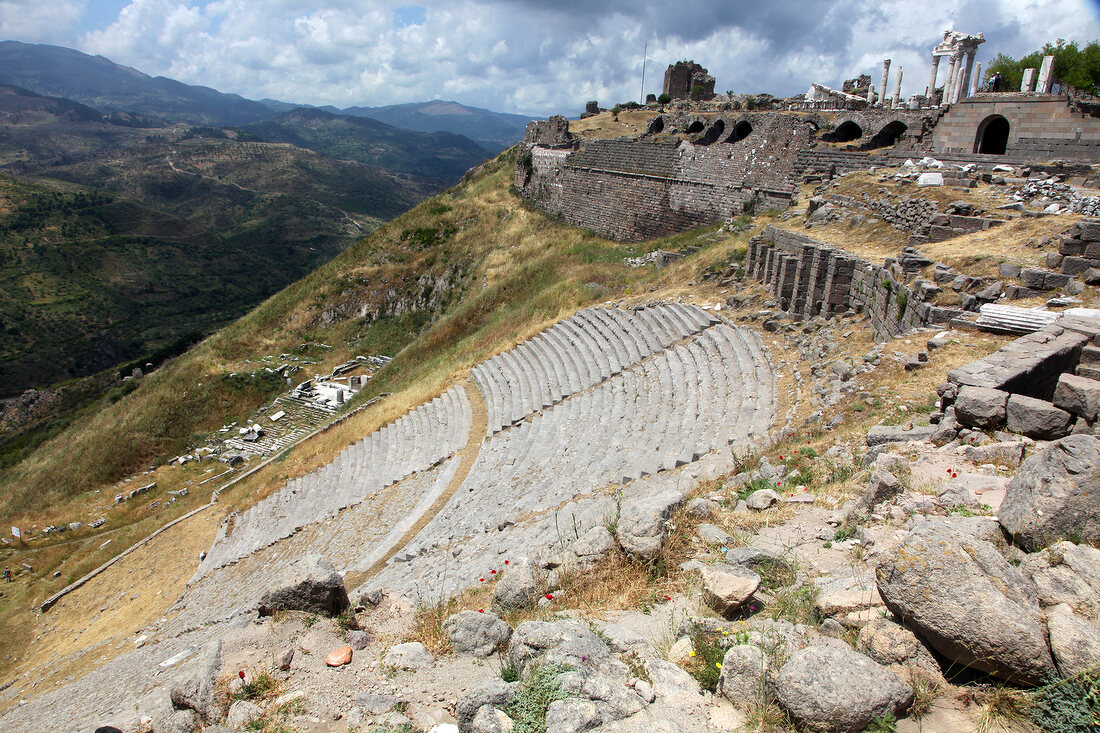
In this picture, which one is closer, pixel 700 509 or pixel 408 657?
pixel 408 657

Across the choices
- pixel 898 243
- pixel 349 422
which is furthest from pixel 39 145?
pixel 898 243

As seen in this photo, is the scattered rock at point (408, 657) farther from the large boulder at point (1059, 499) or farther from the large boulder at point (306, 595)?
the large boulder at point (1059, 499)

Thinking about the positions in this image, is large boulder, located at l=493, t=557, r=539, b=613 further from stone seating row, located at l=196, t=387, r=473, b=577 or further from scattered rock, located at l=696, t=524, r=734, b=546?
stone seating row, located at l=196, t=387, r=473, b=577

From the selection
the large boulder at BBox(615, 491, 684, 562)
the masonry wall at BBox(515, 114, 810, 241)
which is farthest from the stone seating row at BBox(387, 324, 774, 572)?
the masonry wall at BBox(515, 114, 810, 241)

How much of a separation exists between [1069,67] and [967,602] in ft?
148

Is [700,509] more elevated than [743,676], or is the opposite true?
[743,676]

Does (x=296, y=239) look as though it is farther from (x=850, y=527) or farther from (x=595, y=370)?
(x=850, y=527)

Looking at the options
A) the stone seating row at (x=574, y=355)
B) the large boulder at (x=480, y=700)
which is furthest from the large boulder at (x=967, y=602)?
the stone seating row at (x=574, y=355)

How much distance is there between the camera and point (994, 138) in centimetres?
1852

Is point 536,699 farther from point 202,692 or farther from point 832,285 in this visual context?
point 832,285

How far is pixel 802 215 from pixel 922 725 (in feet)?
52.5

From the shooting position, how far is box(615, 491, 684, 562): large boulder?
5047 millimetres

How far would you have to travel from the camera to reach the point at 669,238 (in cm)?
2309

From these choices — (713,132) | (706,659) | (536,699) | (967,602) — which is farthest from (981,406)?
(713,132)
